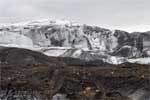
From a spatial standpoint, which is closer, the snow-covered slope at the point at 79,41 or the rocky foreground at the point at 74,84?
the rocky foreground at the point at 74,84

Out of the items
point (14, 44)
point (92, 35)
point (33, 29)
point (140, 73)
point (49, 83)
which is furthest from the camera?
point (92, 35)

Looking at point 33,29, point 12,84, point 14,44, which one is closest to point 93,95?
point 12,84

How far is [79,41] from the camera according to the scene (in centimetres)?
9556

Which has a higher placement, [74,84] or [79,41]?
[74,84]

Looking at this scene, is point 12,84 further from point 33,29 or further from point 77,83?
point 33,29

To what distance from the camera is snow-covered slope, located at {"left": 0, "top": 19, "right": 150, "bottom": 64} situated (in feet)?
273

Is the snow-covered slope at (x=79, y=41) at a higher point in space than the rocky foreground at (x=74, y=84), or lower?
lower

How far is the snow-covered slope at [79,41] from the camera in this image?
83.1 meters

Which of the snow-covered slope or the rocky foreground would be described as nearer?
the rocky foreground

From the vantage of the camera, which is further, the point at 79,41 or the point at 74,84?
the point at 79,41

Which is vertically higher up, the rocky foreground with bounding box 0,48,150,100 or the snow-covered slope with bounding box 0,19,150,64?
the rocky foreground with bounding box 0,48,150,100

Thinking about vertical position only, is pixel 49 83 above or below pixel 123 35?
above

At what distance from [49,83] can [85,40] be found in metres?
60.6

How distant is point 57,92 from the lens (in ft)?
116
